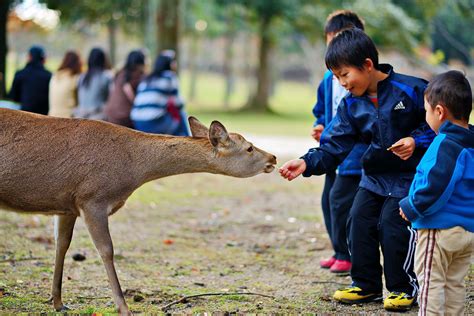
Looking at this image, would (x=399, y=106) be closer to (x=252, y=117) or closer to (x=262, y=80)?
(x=252, y=117)

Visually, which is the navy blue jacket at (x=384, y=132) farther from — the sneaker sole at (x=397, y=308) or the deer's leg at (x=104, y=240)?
the deer's leg at (x=104, y=240)

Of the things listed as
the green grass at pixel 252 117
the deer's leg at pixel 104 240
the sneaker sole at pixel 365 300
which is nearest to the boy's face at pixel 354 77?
the sneaker sole at pixel 365 300

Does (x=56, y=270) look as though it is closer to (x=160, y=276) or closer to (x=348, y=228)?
(x=160, y=276)

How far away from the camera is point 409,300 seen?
5031 millimetres

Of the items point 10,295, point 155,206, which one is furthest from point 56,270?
point 155,206

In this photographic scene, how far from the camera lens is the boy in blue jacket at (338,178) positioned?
6070 mm

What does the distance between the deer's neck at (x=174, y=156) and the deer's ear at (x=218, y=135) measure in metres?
0.06

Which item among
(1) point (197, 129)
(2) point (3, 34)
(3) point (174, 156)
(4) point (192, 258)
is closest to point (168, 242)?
(4) point (192, 258)

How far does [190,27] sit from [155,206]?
87.0 ft

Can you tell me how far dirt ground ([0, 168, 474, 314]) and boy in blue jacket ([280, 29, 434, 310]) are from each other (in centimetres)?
26

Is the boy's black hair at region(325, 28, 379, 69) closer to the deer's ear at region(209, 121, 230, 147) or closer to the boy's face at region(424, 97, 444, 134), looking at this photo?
the boy's face at region(424, 97, 444, 134)

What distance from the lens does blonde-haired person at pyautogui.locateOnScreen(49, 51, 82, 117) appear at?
1012 cm

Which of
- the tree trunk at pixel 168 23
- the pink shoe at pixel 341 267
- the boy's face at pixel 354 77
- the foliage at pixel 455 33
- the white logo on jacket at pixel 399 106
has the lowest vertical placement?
the pink shoe at pixel 341 267

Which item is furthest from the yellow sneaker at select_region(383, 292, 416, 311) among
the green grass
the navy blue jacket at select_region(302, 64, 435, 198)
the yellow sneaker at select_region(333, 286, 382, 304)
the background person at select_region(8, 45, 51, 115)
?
the green grass
